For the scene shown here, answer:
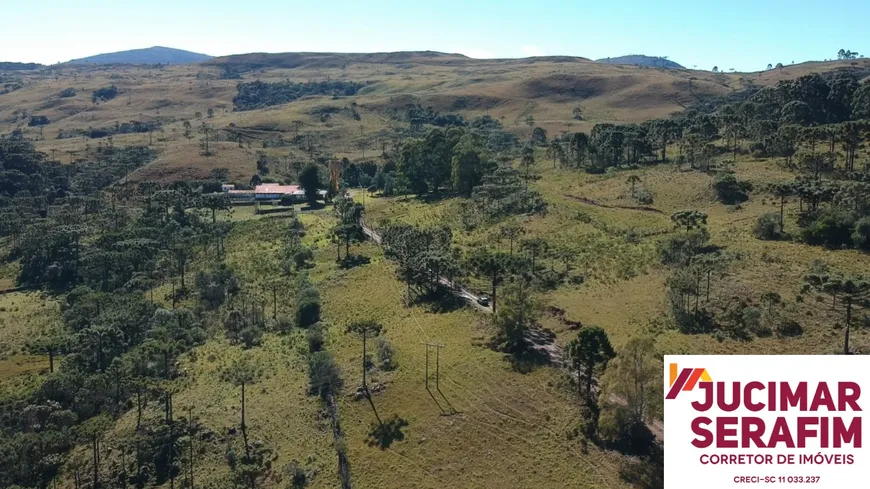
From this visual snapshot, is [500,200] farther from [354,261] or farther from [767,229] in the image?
[767,229]

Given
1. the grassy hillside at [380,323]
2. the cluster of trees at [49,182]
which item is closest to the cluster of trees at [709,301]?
the grassy hillside at [380,323]

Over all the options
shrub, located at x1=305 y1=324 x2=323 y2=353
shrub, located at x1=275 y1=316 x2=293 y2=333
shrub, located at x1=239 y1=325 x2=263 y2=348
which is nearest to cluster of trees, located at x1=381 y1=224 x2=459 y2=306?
shrub, located at x1=305 y1=324 x2=323 y2=353

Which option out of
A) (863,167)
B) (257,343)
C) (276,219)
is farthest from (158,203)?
(863,167)

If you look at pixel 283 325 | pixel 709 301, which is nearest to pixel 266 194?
pixel 283 325

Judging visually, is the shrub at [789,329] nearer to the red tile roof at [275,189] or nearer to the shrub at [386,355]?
the shrub at [386,355]

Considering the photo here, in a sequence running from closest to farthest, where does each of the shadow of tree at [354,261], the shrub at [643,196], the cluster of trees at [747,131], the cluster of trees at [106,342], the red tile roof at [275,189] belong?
the cluster of trees at [106,342] → the shadow of tree at [354,261] → the shrub at [643,196] → the cluster of trees at [747,131] → the red tile roof at [275,189]

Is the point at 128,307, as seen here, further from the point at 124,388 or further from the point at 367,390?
the point at 367,390
